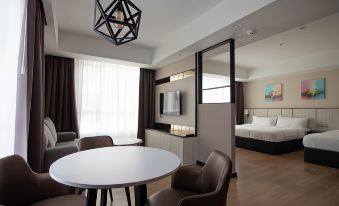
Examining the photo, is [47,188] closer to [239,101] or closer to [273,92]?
[273,92]

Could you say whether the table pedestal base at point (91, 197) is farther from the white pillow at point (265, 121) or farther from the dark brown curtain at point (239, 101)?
the dark brown curtain at point (239, 101)

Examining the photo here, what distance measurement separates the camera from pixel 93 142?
91.5 inches

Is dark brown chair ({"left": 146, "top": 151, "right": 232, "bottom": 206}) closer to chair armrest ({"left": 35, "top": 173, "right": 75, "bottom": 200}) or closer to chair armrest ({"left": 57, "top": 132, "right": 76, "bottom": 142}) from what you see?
chair armrest ({"left": 35, "top": 173, "right": 75, "bottom": 200})

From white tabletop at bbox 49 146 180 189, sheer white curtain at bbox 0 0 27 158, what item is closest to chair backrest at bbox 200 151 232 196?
white tabletop at bbox 49 146 180 189

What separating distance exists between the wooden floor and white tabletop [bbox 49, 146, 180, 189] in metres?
1.01

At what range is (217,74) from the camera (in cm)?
398

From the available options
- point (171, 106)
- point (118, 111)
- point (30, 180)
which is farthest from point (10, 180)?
point (118, 111)

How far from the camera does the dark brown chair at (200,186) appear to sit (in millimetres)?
1148

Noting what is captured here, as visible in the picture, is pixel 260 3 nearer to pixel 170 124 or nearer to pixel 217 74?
pixel 217 74

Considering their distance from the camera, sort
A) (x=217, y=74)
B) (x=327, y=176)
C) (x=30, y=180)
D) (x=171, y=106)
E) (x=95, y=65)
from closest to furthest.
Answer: (x=30, y=180) < (x=327, y=176) < (x=217, y=74) < (x=171, y=106) < (x=95, y=65)

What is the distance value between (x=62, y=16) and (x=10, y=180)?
115 inches

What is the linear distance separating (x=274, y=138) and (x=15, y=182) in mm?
4976

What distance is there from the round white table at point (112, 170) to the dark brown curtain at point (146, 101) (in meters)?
3.61

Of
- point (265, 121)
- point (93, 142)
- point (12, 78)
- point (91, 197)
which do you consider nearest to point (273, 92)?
point (265, 121)
